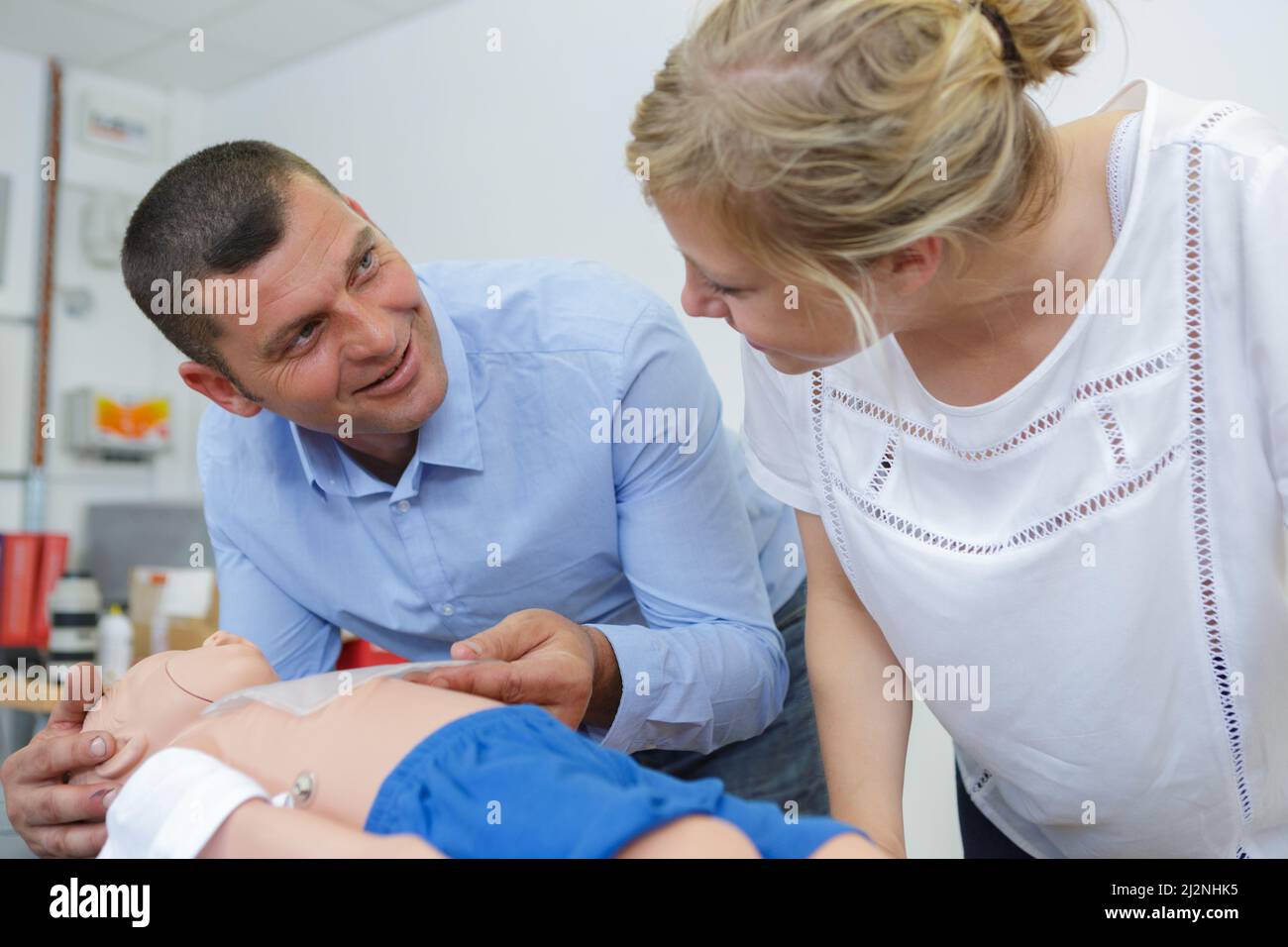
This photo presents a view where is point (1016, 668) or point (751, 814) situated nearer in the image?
point (751, 814)

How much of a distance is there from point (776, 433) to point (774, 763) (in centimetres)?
55

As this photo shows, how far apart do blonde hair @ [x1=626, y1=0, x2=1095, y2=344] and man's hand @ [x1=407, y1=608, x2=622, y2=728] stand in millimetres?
422

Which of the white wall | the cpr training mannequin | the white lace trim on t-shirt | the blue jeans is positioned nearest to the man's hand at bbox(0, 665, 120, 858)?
the cpr training mannequin

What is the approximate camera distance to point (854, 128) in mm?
798

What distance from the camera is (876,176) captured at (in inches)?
31.8

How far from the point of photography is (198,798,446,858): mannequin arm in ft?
2.20

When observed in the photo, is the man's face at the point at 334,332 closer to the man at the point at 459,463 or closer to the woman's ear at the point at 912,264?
the man at the point at 459,463

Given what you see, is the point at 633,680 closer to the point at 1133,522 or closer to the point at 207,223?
the point at 1133,522

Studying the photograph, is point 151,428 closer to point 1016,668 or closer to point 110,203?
point 110,203

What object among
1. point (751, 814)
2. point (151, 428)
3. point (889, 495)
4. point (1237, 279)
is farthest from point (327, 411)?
point (151, 428)

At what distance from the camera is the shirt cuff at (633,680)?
117 cm

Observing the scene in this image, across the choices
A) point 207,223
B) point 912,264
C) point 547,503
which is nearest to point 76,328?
point 207,223
